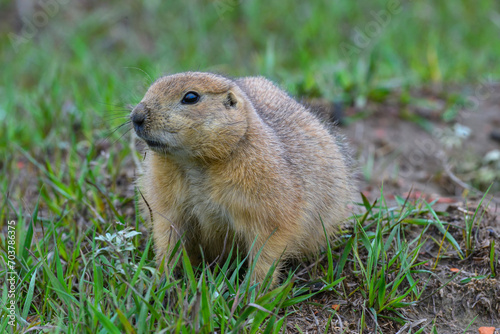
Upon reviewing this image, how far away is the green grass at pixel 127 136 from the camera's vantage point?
3.31 m

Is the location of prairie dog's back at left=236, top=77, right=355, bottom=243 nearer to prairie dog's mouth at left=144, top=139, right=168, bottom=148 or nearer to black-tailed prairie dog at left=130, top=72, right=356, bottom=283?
black-tailed prairie dog at left=130, top=72, right=356, bottom=283

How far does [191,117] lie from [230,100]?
1.11 feet

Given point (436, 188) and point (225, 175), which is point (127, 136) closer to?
point (225, 175)

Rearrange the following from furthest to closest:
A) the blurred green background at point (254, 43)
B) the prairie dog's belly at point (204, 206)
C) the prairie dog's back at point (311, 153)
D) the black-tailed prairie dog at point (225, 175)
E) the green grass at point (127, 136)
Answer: the blurred green background at point (254, 43), the prairie dog's back at point (311, 153), the prairie dog's belly at point (204, 206), the black-tailed prairie dog at point (225, 175), the green grass at point (127, 136)

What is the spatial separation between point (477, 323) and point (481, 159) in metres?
3.34

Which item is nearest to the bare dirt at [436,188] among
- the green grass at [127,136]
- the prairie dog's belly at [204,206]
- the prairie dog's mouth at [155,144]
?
the green grass at [127,136]

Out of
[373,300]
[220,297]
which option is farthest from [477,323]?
[220,297]

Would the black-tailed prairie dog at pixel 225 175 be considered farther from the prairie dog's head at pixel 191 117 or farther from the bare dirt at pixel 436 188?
the bare dirt at pixel 436 188

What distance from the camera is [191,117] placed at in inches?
135

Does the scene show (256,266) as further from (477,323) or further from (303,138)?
(477,323)

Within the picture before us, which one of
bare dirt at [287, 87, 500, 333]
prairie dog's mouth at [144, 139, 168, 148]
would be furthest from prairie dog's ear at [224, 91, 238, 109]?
bare dirt at [287, 87, 500, 333]

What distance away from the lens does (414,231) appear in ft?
14.6

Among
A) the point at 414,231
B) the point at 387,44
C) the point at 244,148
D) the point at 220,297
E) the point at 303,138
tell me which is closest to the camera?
the point at 220,297

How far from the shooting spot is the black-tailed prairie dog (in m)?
3.43
